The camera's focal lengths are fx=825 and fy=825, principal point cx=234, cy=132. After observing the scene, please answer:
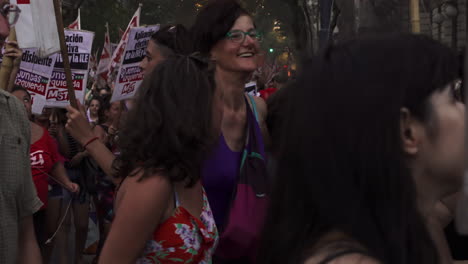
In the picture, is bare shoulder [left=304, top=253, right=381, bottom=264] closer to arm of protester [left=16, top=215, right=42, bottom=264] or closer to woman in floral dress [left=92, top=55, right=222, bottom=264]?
woman in floral dress [left=92, top=55, right=222, bottom=264]

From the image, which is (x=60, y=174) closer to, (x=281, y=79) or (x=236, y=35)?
(x=236, y=35)

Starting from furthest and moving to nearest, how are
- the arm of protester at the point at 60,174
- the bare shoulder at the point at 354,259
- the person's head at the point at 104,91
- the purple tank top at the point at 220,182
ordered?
the person's head at the point at 104,91
the arm of protester at the point at 60,174
the purple tank top at the point at 220,182
the bare shoulder at the point at 354,259

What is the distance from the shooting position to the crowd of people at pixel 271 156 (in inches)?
65.6

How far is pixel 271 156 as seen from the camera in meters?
4.39

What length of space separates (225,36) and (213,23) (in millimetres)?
96

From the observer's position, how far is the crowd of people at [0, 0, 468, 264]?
167cm

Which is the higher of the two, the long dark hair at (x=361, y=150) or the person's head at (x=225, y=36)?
the long dark hair at (x=361, y=150)

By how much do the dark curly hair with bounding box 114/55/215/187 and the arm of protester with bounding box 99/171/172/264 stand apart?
73mm

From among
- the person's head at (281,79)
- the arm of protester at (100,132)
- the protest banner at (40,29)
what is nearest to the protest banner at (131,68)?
the arm of protester at (100,132)

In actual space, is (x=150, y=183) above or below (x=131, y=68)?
above

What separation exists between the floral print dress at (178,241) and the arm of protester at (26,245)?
595mm

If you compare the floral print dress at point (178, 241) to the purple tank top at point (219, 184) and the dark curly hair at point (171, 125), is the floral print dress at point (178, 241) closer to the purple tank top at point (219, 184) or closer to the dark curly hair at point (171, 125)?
the dark curly hair at point (171, 125)

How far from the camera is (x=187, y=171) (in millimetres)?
2975

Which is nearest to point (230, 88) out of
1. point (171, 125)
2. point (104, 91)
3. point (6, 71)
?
point (6, 71)
